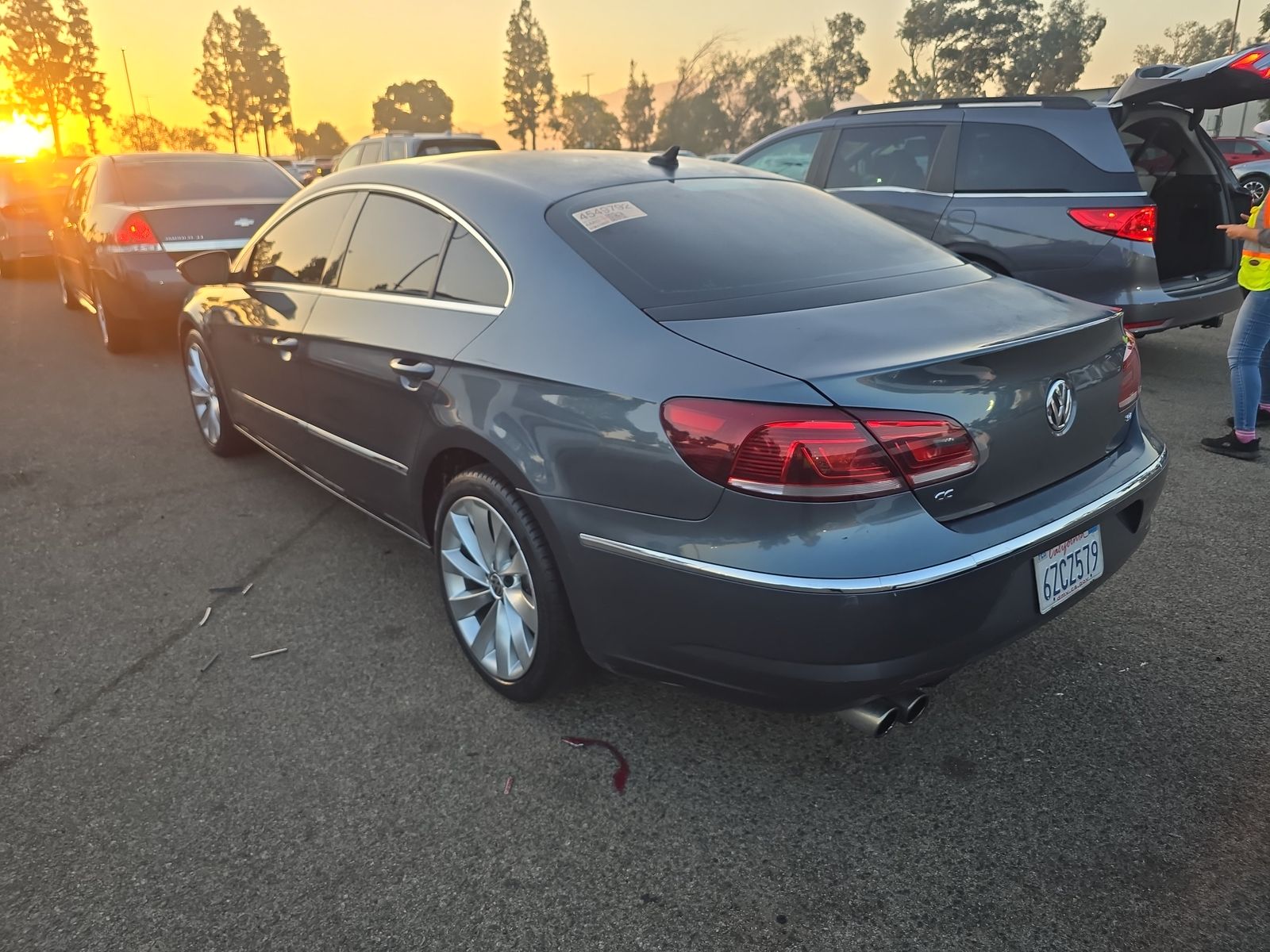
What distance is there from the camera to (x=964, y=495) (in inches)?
80.6

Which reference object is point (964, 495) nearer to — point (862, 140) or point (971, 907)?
point (971, 907)

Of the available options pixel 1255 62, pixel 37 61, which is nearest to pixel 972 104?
pixel 1255 62

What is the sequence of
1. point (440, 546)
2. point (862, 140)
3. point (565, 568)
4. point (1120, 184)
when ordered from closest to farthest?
point (565, 568)
point (440, 546)
point (1120, 184)
point (862, 140)

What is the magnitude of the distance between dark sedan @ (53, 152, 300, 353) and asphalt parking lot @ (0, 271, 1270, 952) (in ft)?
13.8

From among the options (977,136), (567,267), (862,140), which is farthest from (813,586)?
(862,140)

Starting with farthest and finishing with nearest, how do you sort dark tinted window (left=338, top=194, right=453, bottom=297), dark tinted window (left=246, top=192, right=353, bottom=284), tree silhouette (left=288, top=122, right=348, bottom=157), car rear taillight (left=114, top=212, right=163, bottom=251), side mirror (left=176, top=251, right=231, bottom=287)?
1. tree silhouette (left=288, top=122, right=348, bottom=157)
2. car rear taillight (left=114, top=212, right=163, bottom=251)
3. side mirror (left=176, top=251, right=231, bottom=287)
4. dark tinted window (left=246, top=192, right=353, bottom=284)
5. dark tinted window (left=338, top=194, right=453, bottom=297)

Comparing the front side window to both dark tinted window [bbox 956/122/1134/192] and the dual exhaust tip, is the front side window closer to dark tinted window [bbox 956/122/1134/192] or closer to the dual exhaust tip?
dark tinted window [bbox 956/122/1134/192]

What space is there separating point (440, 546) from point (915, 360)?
1612mm

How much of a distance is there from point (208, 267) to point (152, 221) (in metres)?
3.51

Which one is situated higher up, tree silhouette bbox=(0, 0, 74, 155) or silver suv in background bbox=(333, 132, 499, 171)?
tree silhouette bbox=(0, 0, 74, 155)

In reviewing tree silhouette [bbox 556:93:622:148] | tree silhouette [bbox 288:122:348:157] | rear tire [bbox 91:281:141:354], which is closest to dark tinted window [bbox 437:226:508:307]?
rear tire [bbox 91:281:141:354]

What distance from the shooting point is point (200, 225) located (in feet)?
23.8

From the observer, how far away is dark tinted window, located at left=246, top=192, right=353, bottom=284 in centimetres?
364

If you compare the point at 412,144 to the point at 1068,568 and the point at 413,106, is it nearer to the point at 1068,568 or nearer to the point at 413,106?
the point at 1068,568
